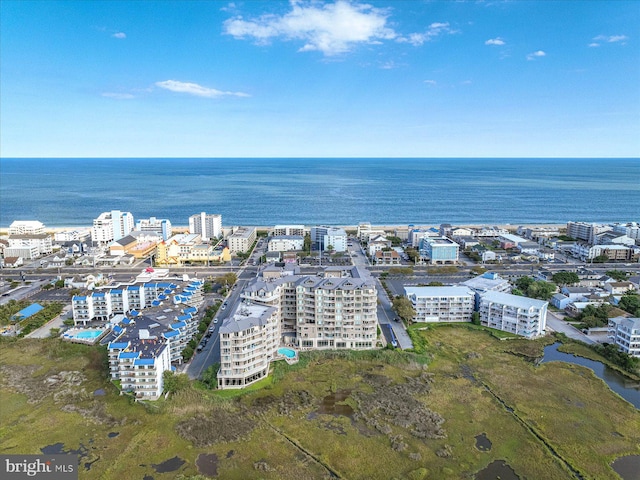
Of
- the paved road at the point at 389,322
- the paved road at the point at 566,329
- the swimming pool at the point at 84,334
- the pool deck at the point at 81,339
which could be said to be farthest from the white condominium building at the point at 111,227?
the paved road at the point at 566,329

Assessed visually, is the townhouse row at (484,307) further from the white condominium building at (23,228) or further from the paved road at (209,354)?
the white condominium building at (23,228)

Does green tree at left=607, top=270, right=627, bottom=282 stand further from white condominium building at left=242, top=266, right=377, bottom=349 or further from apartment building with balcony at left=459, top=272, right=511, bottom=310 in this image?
white condominium building at left=242, top=266, right=377, bottom=349

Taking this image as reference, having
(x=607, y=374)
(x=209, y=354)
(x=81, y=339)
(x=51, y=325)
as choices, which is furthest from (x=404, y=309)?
(x=51, y=325)

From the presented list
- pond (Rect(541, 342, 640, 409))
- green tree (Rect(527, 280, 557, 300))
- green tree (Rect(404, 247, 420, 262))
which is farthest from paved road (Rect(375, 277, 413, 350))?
green tree (Rect(404, 247, 420, 262))

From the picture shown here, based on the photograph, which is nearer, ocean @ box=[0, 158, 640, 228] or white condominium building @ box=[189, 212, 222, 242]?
white condominium building @ box=[189, 212, 222, 242]

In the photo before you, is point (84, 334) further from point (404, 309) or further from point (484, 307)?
point (484, 307)

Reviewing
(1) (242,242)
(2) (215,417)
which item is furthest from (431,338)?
(1) (242,242)
